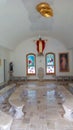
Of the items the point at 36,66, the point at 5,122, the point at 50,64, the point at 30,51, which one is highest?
the point at 30,51

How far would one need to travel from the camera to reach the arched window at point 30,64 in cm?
1630

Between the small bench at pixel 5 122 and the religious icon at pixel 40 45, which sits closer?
the small bench at pixel 5 122

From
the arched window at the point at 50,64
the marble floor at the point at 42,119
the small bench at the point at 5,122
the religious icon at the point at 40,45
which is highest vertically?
the religious icon at the point at 40,45

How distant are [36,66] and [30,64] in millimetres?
573

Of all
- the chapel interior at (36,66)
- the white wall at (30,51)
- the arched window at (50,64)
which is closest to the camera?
the chapel interior at (36,66)

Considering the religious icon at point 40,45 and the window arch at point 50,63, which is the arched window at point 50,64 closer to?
the window arch at point 50,63

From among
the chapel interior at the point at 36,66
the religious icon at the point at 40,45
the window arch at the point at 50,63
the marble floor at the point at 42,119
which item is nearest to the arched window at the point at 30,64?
the chapel interior at the point at 36,66

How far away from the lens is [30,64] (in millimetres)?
16375

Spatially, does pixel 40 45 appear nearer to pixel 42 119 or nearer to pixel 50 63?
pixel 42 119

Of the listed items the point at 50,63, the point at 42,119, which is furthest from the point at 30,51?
the point at 42,119

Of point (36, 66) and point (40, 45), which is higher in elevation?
point (40, 45)

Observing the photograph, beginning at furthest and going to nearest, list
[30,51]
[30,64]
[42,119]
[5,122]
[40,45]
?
[30,64] < [30,51] < [40,45] < [42,119] < [5,122]

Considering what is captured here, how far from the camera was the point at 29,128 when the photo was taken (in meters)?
4.41

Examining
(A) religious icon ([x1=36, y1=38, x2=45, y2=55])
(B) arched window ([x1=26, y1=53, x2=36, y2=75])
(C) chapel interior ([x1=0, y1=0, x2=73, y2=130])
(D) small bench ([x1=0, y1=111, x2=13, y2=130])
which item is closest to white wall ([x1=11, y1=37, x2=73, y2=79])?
(C) chapel interior ([x1=0, y1=0, x2=73, y2=130])
